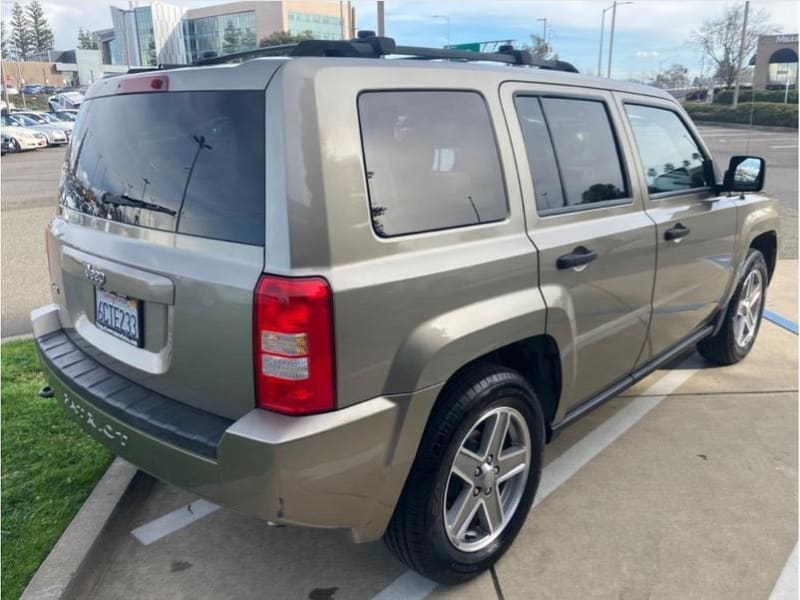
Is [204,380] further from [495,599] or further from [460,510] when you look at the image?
[495,599]

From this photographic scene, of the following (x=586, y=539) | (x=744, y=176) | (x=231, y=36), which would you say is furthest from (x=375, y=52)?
(x=231, y=36)

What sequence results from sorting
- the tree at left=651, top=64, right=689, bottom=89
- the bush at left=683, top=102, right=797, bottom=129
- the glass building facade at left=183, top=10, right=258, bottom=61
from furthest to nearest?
1. the glass building facade at left=183, top=10, right=258, bottom=61
2. the tree at left=651, top=64, right=689, bottom=89
3. the bush at left=683, top=102, right=797, bottom=129

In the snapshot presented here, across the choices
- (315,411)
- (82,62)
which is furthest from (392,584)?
(82,62)

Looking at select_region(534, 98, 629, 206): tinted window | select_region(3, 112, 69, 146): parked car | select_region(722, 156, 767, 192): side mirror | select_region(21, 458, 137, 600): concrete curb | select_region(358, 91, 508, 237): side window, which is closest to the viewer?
select_region(358, 91, 508, 237): side window

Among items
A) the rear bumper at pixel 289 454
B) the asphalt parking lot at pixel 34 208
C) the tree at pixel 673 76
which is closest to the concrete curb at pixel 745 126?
the asphalt parking lot at pixel 34 208

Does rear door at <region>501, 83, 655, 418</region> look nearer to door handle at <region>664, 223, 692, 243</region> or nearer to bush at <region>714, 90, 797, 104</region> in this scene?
door handle at <region>664, 223, 692, 243</region>

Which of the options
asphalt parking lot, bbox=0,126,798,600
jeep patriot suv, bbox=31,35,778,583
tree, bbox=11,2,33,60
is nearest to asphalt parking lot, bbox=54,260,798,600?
asphalt parking lot, bbox=0,126,798,600

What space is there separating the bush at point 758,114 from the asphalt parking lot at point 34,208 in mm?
4994

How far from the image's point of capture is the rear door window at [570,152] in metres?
2.76

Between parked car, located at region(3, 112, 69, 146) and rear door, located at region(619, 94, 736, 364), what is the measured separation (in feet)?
97.4

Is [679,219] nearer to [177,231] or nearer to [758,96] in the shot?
[177,231]

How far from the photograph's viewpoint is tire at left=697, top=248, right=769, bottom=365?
4.64 metres

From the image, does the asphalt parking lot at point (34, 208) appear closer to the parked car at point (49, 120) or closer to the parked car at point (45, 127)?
the parked car at point (45, 127)

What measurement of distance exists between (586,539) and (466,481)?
759 mm
